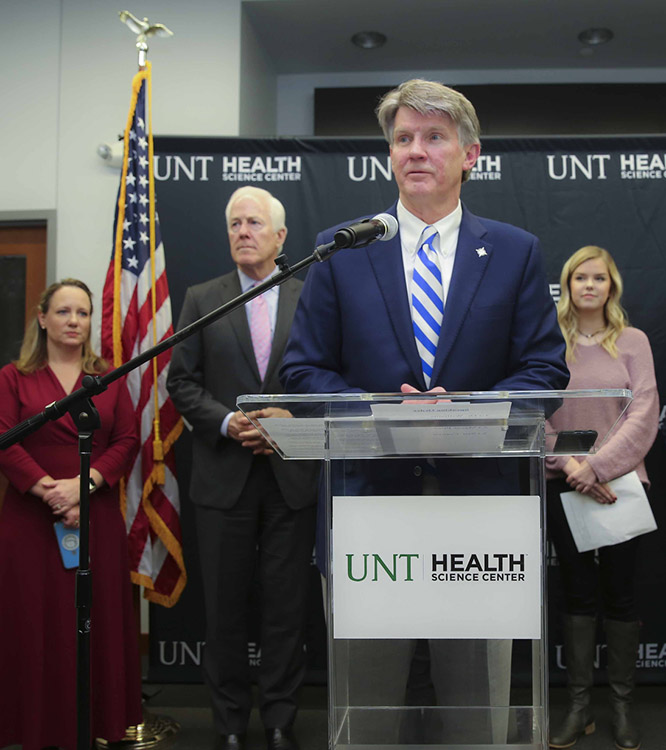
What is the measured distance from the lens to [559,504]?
10.5 feet

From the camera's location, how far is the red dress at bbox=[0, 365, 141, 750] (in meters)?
2.85

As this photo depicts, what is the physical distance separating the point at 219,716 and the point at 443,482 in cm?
190

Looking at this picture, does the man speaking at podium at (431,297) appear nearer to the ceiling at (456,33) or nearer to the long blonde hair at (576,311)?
the long blonde hair at (576,311)

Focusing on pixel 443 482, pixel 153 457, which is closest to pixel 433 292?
pixel 443 482

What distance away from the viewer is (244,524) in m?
3.06

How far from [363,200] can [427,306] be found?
2052mm

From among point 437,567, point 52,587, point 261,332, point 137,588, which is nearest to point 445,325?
point 437,567

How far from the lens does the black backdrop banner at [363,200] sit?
3828 millimetres

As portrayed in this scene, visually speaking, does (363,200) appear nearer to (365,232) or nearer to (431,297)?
(431,297)

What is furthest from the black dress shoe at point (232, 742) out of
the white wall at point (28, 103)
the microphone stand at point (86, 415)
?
the white wall at point (28, 103)

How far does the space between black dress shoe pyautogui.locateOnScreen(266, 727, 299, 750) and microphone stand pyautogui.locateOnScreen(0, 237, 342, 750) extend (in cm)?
106

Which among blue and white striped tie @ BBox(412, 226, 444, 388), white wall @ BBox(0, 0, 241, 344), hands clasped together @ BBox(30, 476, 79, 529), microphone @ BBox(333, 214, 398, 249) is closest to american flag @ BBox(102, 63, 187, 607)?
hands clasped together @ BBox(30, 476, 79, 529)

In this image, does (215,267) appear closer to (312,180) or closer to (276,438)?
(312,180)

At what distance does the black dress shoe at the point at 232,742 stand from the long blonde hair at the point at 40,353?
4.49 feet
